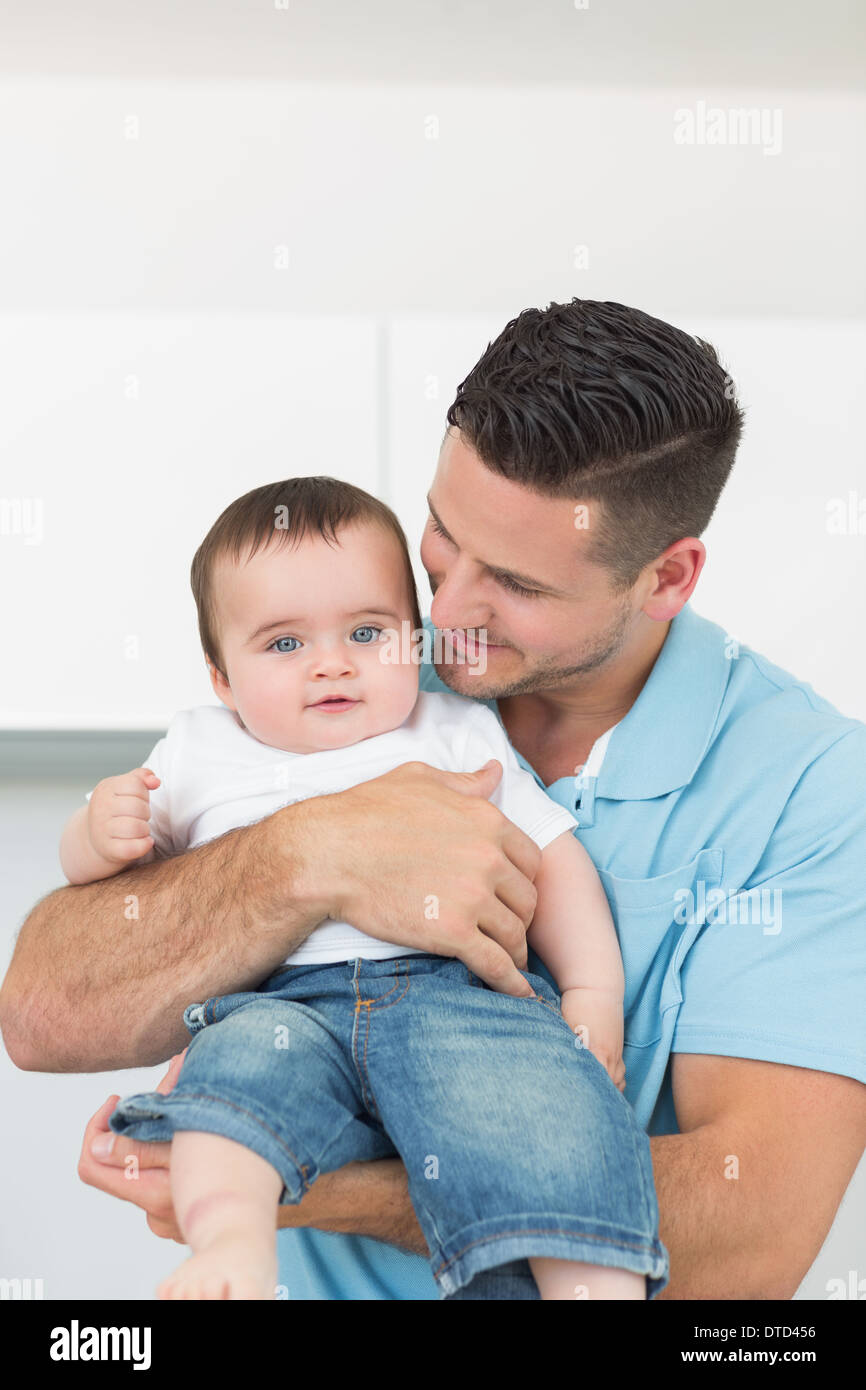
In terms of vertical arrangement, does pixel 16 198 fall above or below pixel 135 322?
above

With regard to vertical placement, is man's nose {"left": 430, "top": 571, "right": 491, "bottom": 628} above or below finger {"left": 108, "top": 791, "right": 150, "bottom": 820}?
above

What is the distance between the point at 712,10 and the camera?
2.32 metres

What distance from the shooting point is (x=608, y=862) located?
124 cm

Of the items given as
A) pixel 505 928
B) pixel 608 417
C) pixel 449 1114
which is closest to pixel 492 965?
pixel 505 928

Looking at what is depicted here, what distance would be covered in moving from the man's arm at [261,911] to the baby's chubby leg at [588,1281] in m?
0.24

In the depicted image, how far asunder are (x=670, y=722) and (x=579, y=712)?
114mm

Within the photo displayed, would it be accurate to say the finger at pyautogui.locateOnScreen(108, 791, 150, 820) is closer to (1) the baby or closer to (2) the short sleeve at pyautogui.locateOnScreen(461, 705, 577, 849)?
(1) the baby

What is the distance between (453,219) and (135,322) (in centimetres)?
74

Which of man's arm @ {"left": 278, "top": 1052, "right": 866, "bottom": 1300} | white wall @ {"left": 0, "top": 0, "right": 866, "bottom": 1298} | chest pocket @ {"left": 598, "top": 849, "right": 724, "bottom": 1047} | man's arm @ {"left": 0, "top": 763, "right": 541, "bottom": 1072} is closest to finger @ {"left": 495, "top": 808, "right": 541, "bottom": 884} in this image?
man's arm @ {"left": 0, "top": 763, "right": 541, "bottom": 1072}

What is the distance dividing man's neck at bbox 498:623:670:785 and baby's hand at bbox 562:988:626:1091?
26 centimetres

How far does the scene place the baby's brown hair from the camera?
1.23 m

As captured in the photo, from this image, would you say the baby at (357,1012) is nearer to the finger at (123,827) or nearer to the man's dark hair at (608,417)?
the finger at (123,827)
